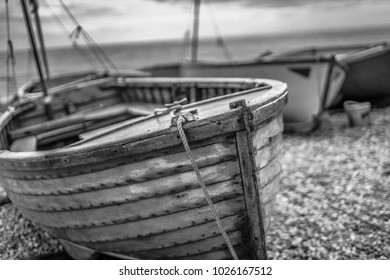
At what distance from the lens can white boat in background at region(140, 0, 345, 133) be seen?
324 inches

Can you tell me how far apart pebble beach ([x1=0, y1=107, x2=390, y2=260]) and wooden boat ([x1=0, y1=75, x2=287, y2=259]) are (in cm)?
90

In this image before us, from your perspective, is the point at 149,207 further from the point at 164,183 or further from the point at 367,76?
the point at 367,76

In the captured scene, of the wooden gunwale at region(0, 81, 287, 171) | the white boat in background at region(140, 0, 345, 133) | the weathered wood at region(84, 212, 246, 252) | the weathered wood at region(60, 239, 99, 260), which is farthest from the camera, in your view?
the white boat in background at region(140, 0, 345, 133)

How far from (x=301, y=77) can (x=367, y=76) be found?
3.10m

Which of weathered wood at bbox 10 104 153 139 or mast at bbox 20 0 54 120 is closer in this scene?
mast at bbox 20 0 54 120

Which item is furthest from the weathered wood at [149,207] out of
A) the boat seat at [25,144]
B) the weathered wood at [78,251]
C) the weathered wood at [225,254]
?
the boat seat at [25,144]

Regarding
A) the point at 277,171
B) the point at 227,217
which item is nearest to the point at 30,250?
the point at 227,217

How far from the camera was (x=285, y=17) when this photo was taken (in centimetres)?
544

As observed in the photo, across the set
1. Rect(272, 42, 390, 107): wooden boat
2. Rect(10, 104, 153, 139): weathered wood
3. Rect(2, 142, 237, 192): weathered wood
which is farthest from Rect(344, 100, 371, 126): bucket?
Rect(2, 142, 237, 192): weathered wood

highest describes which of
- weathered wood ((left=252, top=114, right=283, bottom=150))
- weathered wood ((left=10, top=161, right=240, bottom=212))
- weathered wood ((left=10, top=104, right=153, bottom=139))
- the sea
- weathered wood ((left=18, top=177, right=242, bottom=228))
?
weathered wood ((left=252, top=114, right=283, bottom=150))

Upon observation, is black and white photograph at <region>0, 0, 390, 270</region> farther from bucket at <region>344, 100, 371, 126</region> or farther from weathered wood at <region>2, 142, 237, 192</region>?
bucket at <region>344, 100, 371, 126</region>

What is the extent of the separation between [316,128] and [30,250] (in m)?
6.77

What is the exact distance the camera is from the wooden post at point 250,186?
9.35ft
